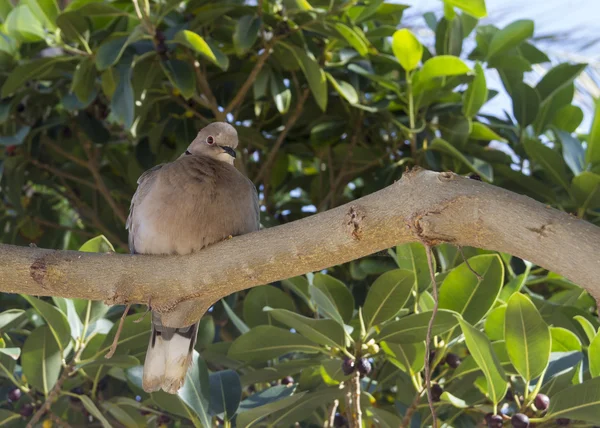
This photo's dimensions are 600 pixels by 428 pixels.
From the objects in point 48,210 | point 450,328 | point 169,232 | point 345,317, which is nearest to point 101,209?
point 48,210

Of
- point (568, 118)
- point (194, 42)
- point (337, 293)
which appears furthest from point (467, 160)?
point (194, 42)

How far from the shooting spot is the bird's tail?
2361mm

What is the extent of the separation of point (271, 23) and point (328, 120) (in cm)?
48

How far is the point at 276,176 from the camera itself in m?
3.58

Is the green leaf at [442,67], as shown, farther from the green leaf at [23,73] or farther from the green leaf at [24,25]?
the green leaf at [24,25]

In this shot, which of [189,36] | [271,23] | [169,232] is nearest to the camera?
[169,232]

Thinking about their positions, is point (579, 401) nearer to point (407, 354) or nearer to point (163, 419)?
point (407, 354)

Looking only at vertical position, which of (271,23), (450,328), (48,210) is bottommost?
(48,210)

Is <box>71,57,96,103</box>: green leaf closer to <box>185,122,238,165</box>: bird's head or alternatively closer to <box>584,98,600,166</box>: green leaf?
<box>185,122,238,165</box>: bird's head

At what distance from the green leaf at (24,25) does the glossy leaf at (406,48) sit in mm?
1321

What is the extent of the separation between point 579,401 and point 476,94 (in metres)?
1.28

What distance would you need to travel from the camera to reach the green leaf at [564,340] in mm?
2407

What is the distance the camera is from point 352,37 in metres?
2.95

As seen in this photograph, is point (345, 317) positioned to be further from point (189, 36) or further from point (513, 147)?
point (513, 147)
